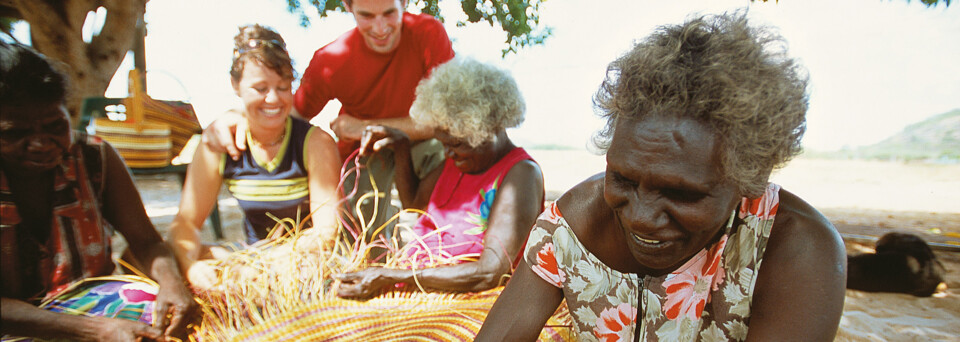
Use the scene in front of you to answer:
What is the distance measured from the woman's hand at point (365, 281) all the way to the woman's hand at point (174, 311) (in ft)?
1.88

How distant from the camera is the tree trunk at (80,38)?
5.50 metres

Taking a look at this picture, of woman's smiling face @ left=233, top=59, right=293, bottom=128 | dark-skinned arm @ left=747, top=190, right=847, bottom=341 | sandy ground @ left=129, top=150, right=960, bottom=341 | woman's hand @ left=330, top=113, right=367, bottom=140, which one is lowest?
sandy ground @ left=129, top=150, right=960, bottom=341

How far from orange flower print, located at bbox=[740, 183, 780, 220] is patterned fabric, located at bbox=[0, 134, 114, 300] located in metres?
2.45

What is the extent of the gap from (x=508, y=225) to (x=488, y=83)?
2.47 ft

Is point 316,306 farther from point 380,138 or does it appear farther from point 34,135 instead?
point 34,135

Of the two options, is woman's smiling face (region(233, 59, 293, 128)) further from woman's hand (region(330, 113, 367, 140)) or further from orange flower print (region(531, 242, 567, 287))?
orange flower print (region(531, 242, 567, 287))

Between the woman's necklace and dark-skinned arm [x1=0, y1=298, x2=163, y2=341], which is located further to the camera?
the woman's necklace

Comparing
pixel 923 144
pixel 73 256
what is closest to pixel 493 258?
pixel 73 256

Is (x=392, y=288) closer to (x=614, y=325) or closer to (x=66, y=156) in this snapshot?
(x=614, y=325)

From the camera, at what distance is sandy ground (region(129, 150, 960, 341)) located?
2992mm

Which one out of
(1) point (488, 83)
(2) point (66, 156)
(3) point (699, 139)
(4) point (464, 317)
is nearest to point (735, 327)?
(3) point (699, 139)

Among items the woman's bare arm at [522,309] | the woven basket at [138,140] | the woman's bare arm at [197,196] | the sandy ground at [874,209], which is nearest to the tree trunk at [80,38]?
the sandy ground at [874,209]

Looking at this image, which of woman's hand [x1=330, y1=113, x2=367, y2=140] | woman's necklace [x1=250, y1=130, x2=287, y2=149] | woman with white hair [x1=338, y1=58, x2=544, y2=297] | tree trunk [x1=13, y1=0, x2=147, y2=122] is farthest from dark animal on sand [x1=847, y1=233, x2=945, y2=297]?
tree trunk [x1=13, y1=0, x2=147, y2=122]

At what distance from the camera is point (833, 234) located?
1243 millimetres
